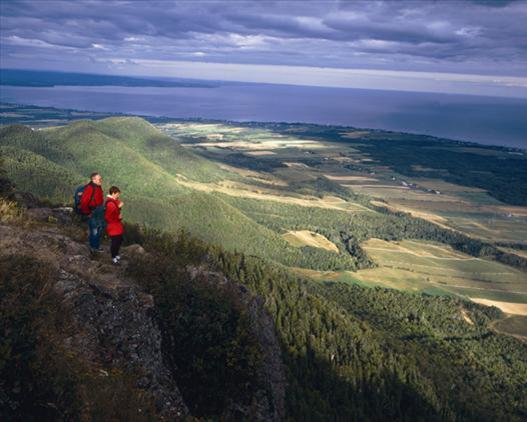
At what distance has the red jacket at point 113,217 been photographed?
1953 cm

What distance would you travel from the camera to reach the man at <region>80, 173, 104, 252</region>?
20422 millimetres

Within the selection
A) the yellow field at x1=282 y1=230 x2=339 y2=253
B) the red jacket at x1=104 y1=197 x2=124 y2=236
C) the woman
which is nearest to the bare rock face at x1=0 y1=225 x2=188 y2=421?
the woman

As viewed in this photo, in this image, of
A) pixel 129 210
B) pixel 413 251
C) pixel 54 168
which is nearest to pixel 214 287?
pixel 129 210

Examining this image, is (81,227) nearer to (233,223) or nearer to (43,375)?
(43,375)

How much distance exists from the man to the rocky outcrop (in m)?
1.22

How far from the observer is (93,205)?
20547 mm

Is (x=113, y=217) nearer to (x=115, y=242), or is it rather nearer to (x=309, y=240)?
(x=115, y=242)

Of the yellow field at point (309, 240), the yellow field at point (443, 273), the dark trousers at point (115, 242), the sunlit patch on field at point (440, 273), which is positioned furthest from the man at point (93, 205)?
the yellow field at point (309, 240)

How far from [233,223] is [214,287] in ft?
491

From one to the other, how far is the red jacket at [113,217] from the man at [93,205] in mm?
1043

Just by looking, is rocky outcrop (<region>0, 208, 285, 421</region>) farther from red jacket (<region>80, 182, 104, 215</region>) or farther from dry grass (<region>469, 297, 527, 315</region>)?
dry grass (<region>469, 297, 527, 315</region>)

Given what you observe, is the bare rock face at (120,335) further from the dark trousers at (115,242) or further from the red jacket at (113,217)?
the red jacket at (113,217)

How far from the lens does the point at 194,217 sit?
6467 inches

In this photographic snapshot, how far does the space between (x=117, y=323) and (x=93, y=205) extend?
661cm
